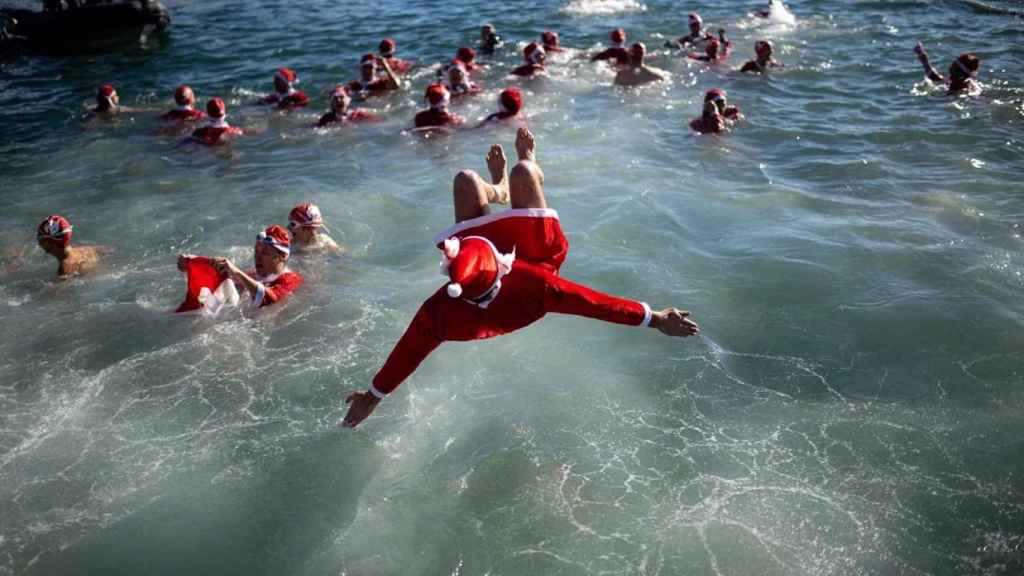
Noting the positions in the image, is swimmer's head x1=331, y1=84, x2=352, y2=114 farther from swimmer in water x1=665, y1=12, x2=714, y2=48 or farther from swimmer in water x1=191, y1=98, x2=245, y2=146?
swimmer in water x1=665, y1=12, x2=714, y2=48

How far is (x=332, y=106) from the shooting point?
1424 centimetres

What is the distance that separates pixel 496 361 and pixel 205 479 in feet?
9.08

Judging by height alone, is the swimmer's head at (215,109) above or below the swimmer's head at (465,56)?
below

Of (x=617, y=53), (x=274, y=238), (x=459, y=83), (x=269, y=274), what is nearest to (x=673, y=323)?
(x=274, y=238)

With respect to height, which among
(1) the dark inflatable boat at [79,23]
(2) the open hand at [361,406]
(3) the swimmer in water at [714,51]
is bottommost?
(2) the open hand at [361,406]

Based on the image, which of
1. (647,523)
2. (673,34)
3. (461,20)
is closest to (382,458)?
(647,523)

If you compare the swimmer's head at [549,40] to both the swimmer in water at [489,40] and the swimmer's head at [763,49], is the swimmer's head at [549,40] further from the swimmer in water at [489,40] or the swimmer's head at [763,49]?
the swimmer's head at [763,49]

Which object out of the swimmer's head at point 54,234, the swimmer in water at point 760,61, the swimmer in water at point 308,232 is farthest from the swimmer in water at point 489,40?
the swimmer's head at point 54,234

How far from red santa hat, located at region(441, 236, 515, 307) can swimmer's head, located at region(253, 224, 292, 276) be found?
3.44 meters

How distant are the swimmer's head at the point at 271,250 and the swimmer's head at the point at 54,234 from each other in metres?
2.58

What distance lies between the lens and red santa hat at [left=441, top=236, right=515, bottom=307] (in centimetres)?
414

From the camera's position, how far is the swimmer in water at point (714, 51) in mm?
16312

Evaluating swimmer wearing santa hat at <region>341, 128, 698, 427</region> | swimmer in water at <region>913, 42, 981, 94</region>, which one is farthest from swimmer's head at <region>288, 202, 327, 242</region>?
swimmer in water at <region>913, 42, 981, 94</region>

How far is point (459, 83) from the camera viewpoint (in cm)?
1518
